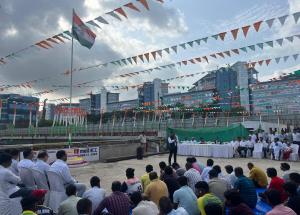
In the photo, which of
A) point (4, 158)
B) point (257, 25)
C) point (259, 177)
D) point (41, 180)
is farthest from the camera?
point (257, 25)

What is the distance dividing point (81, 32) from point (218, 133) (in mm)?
12258

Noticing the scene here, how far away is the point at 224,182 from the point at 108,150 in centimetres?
1367

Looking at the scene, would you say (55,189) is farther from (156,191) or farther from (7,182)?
(156,191)

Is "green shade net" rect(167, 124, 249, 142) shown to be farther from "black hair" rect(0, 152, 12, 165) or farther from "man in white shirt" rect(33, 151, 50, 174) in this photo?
"black hair" rect(0, 152, 12, 165)

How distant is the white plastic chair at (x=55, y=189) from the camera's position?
21.2ft

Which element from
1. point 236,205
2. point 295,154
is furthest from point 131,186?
point 295,154

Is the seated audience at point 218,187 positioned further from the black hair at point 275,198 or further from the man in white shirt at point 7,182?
the man in white shirt at point 7,182

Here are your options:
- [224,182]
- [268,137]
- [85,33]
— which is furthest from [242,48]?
[224,182]

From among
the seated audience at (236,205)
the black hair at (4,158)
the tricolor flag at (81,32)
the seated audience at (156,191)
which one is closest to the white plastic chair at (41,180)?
the black hair at (4,158)

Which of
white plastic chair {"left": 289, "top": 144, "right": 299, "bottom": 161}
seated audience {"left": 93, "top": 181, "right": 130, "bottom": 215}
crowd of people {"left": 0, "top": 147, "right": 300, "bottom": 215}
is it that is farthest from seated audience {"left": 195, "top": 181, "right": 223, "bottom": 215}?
white plastic chair {"left": 289, "top": 144, "right": 299, "bottom": 161}

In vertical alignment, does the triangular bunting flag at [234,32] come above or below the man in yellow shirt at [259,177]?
above

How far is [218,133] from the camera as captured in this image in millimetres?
23016

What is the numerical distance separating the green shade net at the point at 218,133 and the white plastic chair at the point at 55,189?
17430mm

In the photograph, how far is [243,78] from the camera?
105ft
